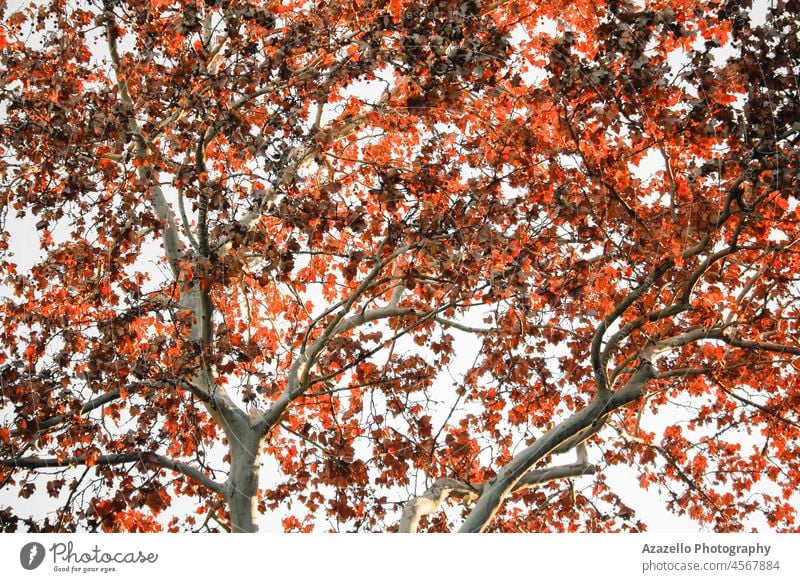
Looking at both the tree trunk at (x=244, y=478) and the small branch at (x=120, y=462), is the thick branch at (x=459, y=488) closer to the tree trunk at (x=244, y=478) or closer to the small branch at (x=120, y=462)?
the tree trunk at (x=244, y=478)

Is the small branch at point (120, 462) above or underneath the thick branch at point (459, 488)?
above

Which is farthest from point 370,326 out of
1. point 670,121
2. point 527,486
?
point 670,121

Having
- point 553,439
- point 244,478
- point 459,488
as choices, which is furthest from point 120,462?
point 553,439

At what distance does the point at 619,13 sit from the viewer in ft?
24.6

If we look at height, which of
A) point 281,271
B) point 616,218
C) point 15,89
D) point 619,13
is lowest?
point 281,271

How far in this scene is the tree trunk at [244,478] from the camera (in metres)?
8.34

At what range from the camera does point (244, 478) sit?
8445 mm

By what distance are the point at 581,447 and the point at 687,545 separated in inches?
91.7

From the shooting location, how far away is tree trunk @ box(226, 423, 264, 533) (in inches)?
328

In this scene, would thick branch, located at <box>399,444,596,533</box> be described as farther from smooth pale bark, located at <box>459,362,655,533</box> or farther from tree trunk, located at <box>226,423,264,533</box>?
tree trunk, located at <box>226,423,264,533</box>

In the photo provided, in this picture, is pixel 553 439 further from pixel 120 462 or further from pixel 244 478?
pixel 120 462

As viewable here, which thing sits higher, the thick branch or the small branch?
the small branch

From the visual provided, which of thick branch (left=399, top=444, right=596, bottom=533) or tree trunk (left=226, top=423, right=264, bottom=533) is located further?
thick branch (left=399, top=444, right=596, bottom=533)

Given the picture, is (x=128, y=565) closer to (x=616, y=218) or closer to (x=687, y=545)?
(x=687, y=545)
